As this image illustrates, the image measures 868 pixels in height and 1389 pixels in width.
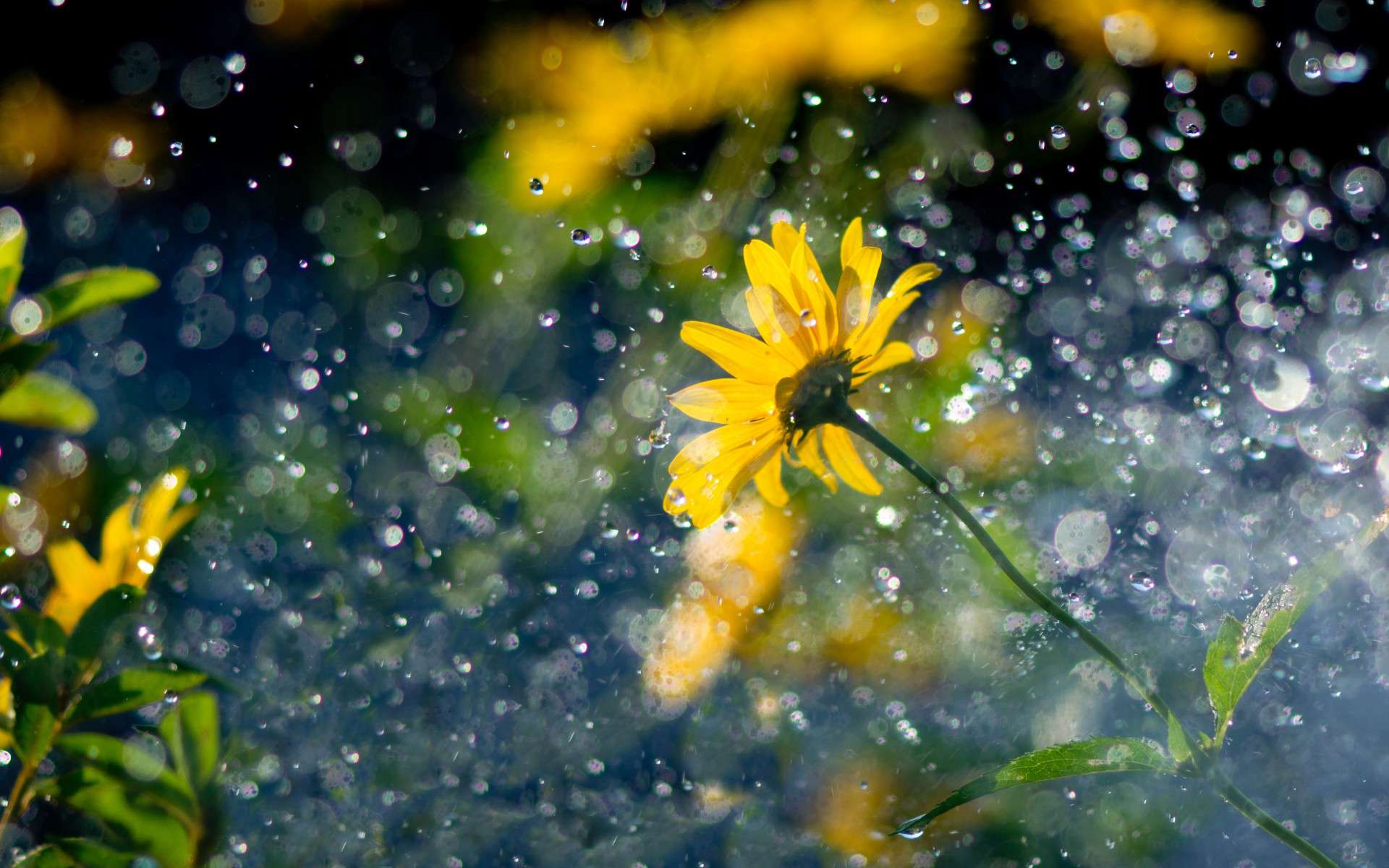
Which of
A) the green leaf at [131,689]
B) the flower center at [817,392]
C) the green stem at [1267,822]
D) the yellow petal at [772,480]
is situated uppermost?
the green leaf at [131,689]

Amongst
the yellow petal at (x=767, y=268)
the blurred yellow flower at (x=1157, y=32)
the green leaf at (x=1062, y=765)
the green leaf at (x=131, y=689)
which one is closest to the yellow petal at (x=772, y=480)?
the yellow petal at (x=767, y=268)

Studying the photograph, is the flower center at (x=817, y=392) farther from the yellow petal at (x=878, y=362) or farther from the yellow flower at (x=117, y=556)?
the yellow flower at (x=117, y=556)

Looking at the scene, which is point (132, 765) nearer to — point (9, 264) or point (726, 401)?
point (9, 264)

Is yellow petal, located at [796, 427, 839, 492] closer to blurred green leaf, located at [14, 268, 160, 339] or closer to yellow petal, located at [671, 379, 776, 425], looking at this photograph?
yellow petal, located at [671, 379, 776, 425]

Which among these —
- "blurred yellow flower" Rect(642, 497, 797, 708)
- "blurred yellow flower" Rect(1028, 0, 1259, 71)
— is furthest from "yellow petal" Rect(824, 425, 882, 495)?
"blurred yellow flower" Rect(1028, 0, 1259, 71)

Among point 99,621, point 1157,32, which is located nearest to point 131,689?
point 99,621

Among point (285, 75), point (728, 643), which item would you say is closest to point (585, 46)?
point (285, 75)
